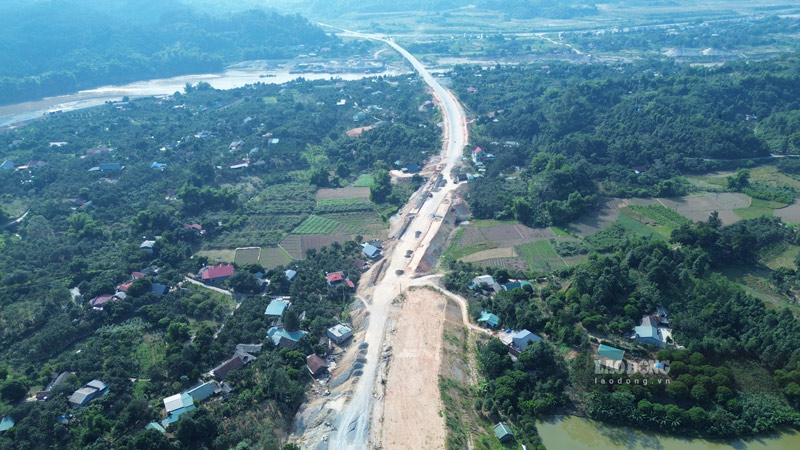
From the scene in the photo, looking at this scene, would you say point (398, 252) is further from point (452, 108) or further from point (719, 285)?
point (452, 108)

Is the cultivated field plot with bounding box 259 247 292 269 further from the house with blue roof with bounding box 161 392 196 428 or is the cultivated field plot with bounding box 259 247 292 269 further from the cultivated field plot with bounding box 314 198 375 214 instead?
the house with blue roof with bounding box 161 392 196 428

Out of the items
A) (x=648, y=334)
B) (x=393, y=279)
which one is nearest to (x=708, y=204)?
(x=648, y=334)

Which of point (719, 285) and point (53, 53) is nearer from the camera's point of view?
point (719, 285)

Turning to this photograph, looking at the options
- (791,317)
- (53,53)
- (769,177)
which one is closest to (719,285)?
(791,317)

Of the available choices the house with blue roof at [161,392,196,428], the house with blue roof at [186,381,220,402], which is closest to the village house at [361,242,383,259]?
the house with blue roof at [186,381,220,402]

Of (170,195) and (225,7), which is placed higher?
(225,7)

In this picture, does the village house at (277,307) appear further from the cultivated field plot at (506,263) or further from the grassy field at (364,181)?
the grassy field at (364,181)
